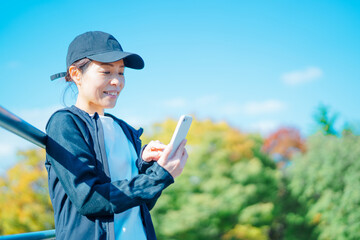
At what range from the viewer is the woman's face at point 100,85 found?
4.86 ft

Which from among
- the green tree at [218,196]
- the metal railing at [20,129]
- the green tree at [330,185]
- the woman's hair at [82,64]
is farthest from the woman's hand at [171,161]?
the green tree at [218,196]

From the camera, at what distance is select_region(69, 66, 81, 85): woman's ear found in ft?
5.05

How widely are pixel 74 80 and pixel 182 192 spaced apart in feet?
66.0

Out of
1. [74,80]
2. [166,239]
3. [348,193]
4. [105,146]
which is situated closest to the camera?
[105,146]

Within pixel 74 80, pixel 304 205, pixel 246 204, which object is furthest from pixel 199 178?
pixel 74 80

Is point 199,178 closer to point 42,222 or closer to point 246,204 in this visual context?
point 246,204

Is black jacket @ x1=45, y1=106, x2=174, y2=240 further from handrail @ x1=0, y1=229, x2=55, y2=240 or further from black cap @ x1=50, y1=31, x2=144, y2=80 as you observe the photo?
black cap @ x1=50, y1=31, x2=144, y2=80

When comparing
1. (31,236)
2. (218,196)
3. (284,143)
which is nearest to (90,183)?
(31,236)

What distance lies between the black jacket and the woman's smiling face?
24cm

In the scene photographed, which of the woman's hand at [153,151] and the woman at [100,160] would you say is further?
the woman's hand at [153,151]

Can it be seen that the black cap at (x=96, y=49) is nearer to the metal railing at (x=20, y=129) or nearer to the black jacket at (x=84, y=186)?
the black jacket at (x=84, y=186)

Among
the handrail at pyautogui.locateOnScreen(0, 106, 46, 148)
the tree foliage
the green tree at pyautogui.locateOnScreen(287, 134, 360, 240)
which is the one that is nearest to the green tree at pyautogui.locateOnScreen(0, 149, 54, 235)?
the green tree at pyautogui.locateOnScreen(287, 134, 360, 240)

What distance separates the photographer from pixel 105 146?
54.8 inches

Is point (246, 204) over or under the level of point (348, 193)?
over
